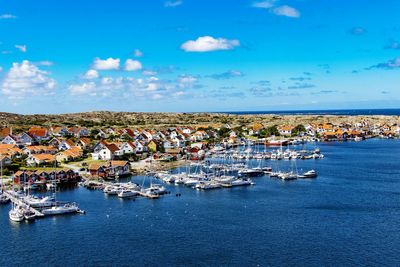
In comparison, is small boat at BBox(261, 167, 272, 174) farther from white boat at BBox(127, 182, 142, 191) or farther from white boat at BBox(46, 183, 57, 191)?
white boat at BBox(46, 183, 57, 191)

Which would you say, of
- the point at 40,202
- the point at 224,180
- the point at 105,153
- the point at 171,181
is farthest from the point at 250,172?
the point at 40,202

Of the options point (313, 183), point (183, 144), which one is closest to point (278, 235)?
point (313, 183)

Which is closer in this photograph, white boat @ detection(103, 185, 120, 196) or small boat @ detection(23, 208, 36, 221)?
small boat @ detection(23, 208, 36, 221)

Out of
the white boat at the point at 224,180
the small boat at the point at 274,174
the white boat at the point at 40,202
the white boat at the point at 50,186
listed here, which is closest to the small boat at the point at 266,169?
the small boat at the point at 274,174

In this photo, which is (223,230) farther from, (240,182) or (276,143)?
(276,143)

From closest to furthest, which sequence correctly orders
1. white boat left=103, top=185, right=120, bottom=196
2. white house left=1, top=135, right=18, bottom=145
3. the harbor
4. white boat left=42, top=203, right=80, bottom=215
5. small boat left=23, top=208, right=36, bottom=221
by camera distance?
small boat left=23, top=208, right=36, bottom=221 → white boat left=42, top=203, right=80, bottom=215 → the harbor → white boat left=103, top=185, right=120, bottom=196 → white house left=1, top=135, right=18, bottom=145

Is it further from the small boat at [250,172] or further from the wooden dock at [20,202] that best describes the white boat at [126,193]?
the small boat at [250,172]

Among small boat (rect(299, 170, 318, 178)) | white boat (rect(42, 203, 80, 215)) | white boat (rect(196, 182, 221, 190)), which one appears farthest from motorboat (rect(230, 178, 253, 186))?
white boat (rect(42, 203, 80, 215))

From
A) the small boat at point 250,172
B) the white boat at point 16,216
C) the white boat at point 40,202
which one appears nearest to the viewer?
the white boat at point 16,216

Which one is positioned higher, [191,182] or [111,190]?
[191,182]
